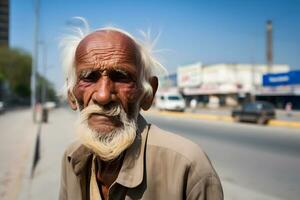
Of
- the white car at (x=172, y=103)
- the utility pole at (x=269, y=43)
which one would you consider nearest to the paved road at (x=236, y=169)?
the white car at (x=172, y=103)

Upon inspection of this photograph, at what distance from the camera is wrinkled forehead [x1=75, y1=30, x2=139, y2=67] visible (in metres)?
1.55

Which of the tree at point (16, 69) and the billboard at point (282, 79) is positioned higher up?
the tree at point (16, 69)

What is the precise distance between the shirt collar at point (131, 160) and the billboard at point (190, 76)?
252ft

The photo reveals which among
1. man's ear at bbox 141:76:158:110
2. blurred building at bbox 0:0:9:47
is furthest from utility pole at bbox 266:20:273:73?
blurred building at bbox 0:0:9:47

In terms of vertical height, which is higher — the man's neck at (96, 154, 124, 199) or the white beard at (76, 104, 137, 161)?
the white beard at (76, 104, 137, 161)

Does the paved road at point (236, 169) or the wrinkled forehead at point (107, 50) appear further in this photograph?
the paved road at point (236, 169)

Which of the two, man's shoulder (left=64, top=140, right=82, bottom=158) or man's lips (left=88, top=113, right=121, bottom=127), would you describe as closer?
man's lips (left=88, top=113, right=121, bottom=127)

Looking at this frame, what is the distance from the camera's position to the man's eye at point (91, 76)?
1.55m

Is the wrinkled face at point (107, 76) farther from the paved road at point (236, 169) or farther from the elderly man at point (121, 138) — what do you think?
the paved road at point (236, 169)

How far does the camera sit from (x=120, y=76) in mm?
1543

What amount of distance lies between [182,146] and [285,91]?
5184 centimetres

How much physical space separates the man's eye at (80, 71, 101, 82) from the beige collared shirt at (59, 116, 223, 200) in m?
0.25

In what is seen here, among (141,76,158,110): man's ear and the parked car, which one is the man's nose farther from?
the parked car

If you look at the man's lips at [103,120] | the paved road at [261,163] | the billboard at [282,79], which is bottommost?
the paved road at [261,163]
